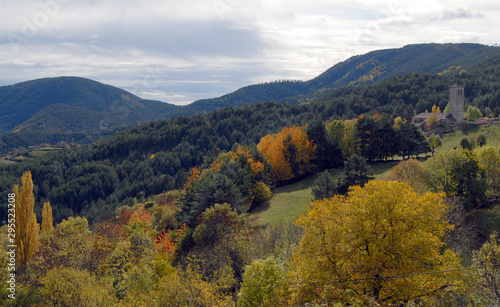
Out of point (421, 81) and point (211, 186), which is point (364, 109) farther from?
point (211, 186)

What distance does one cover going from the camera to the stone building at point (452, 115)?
3794 inches

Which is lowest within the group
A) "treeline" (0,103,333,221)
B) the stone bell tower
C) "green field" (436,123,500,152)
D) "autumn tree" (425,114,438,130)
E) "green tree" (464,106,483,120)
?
"treeline" (0,103,333,221)

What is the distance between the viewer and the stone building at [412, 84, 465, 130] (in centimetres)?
9638

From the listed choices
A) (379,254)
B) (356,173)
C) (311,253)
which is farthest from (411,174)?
(311,253)

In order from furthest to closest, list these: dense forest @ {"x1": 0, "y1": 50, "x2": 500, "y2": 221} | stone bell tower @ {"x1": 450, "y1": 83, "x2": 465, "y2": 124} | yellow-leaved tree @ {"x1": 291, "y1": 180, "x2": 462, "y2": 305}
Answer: dense forest @ {"x1": 0, "y1": 50, "x2": 500, "y2": 221}, stone bell tower @ {"x1": 450, "y1": 83, "x2": 465, "y2": 124}, yellow-leaved tree @ {"x1": 291, "y1": 180, "x2": 462, "y2": 305}

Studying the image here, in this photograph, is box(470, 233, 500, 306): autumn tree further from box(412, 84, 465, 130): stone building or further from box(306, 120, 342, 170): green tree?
box(412, 84, 465, 130): stone building

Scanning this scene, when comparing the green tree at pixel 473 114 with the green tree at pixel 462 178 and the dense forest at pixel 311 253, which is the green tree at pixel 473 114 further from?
the green tree at pixel 462 178

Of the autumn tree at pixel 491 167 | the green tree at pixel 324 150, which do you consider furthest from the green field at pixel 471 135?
the autumn tree at pixel 491 167

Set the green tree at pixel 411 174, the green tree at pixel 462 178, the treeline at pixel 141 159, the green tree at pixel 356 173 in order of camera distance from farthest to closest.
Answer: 1. the treeline at pixel 141 159
2. the green tree at pixel 356 173
3. the green tree at pixel 411 174
4. the green tree at pixel 462 178

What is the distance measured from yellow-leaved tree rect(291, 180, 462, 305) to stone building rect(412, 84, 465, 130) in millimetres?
86982

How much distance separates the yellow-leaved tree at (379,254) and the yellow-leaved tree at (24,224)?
1148 inches

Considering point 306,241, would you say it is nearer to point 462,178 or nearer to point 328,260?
point 328,260

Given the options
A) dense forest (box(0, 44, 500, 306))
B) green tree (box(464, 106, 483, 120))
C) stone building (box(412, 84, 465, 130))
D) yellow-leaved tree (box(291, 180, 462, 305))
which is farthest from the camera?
green tree (box(464, 106, 483, 120))

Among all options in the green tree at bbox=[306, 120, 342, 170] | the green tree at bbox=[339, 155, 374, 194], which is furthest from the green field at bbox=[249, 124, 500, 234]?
the green tree at bbox=[339, 155, 374, 194]
